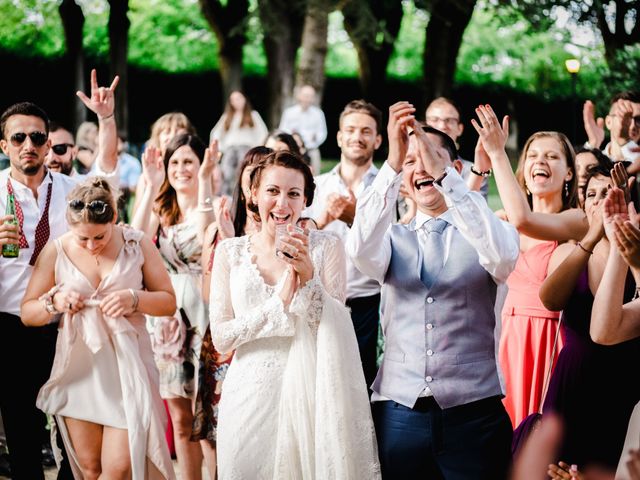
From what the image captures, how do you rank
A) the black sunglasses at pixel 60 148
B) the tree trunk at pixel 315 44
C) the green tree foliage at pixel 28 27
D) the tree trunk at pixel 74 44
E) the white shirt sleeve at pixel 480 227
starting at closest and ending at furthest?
the white shirt sleeve at pixel 480 227 < the black sunglasses at pixel 60 148 < the tree trunk at pixel 315 44 < the tree trunk at pixel 74 44 < the green tree foliage at pixel 28 27

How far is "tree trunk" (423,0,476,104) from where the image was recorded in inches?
698

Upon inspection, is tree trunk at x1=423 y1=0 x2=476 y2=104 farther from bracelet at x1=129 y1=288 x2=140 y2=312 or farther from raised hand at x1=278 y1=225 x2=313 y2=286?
raised hand at x1=278 y1=225 x2=313 y2=286

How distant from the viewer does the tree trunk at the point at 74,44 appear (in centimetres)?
1722

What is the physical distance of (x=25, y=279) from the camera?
→ 5238mm

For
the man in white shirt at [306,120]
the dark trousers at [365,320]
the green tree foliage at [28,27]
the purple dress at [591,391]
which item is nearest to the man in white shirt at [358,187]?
the dark trousers at [365,320]

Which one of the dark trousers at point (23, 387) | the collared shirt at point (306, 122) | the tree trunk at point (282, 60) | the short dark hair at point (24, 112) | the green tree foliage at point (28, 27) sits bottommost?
the dark trousers at point (23, 387)

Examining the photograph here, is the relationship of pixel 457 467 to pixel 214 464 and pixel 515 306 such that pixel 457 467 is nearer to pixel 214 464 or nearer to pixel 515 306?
pixel 515 306

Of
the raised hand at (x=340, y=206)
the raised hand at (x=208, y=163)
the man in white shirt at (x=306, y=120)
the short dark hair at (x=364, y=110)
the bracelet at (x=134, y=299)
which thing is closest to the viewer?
the bracelet at (x=134, y=299)

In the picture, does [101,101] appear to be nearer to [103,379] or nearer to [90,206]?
[90,206]

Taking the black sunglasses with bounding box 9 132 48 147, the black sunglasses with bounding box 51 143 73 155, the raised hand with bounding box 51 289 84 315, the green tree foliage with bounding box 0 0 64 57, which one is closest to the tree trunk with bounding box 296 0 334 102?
the green tree foliage with bounding box 0 0 64 57

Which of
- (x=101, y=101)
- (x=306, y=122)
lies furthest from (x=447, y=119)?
(x=306, y=122)

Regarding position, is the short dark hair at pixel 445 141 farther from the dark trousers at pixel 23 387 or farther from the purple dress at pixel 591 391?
the dark trousers at pixel 23 387

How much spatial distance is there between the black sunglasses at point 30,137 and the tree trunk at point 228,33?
44.8 ft

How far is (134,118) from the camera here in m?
22.8
